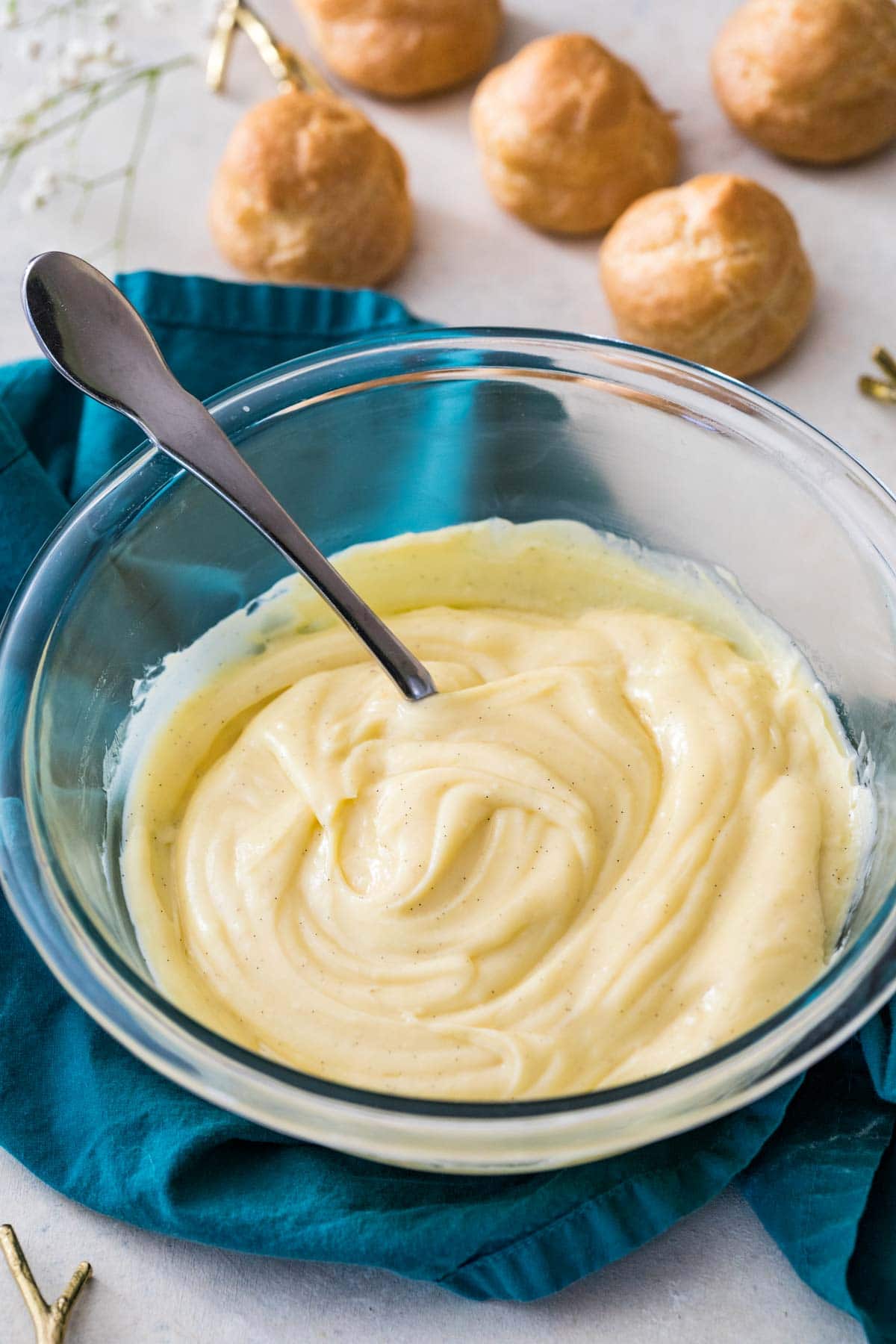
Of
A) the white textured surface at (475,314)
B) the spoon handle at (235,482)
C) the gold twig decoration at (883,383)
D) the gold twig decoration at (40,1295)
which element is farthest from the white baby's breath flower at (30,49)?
the gold twig decoration at (40,1295)

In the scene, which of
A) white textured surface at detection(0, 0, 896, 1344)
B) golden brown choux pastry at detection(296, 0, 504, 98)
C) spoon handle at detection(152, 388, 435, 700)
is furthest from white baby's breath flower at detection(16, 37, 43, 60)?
spoon handle at detection(152, 388, 435, 700)

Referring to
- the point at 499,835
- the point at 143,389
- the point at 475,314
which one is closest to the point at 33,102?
the point at 475,314

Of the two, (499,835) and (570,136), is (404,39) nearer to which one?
(570,136)

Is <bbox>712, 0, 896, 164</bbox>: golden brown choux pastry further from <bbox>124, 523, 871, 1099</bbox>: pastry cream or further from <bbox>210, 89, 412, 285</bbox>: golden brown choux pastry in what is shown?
<bbox>124, 523, 871, 1099</bbox>: pastry cream

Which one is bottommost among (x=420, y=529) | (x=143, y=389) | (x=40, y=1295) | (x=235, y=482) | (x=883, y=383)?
(x=883, y=383)

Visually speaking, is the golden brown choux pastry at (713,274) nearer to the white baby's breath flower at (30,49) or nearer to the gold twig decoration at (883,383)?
the gold twig decoration at (883,383)

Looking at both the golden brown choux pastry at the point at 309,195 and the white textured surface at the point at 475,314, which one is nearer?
the white textured surface at the point at 475,314

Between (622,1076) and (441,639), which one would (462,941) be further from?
(441,639)
